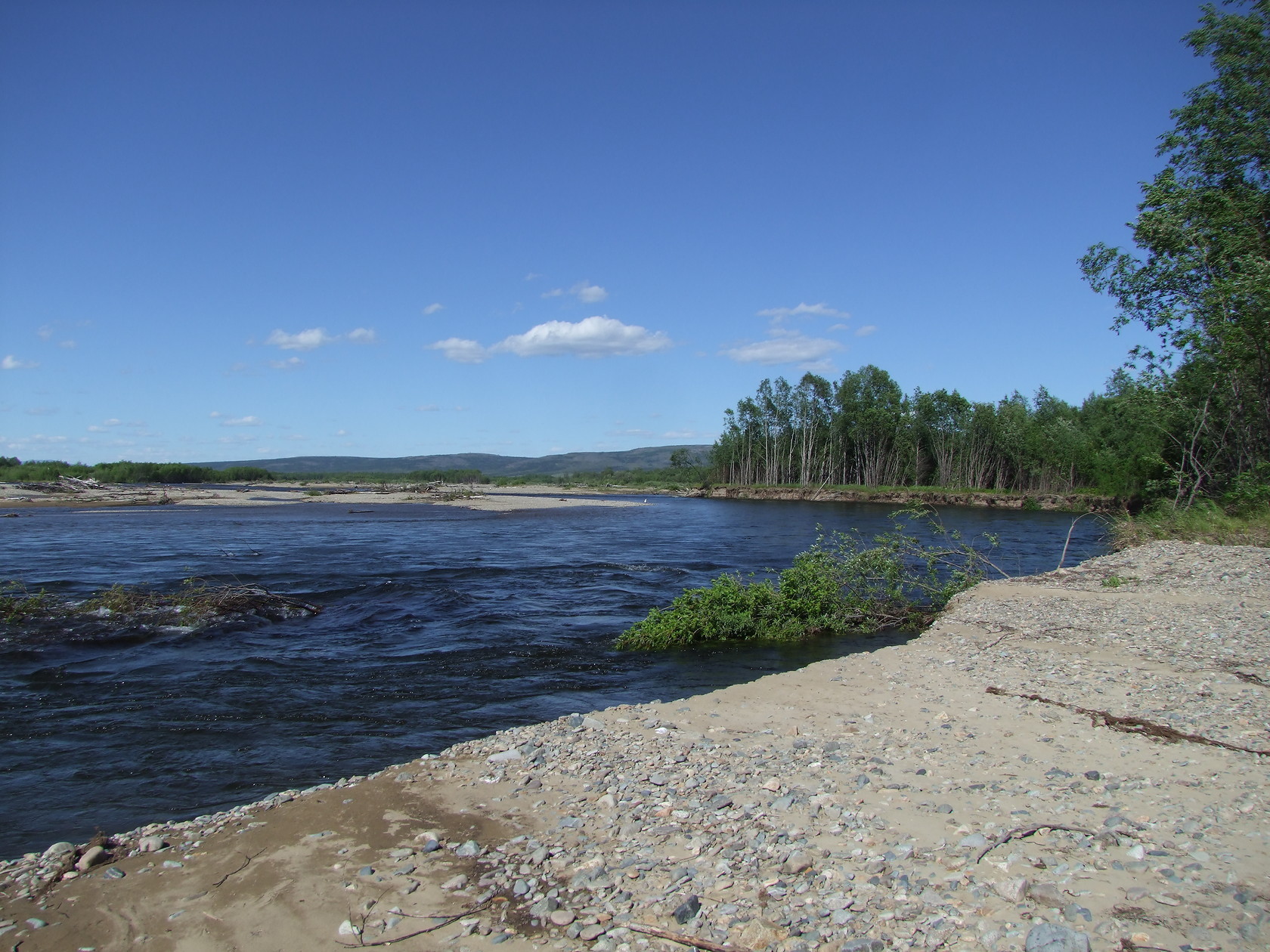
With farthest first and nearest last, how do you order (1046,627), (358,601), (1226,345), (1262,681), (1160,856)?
(1226,345)
(358,601)
(1046,627)
(1262,681)
(1160,856)

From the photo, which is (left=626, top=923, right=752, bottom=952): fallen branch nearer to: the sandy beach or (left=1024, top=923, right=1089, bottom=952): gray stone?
(left=1024, top=923, right=1089, bottom=952): gray stone

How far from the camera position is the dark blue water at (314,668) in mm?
8750

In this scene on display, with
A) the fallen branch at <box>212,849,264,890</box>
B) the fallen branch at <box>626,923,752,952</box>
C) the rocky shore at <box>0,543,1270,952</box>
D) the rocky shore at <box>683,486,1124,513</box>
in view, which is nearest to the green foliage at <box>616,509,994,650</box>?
the rocky shore at <box>0,543,1270,952</box>

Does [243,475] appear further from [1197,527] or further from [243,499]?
[1197,527]

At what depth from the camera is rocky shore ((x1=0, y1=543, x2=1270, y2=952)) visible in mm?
4746

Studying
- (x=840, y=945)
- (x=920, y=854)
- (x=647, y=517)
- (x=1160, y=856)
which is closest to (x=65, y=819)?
(x=840, y=945)

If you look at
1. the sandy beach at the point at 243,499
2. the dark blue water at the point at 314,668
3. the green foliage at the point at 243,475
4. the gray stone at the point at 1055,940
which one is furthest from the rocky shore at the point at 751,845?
the green foliage at the point at 243,475

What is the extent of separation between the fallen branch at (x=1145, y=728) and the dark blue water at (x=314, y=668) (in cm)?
557

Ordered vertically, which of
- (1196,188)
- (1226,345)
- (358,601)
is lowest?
(358,601)

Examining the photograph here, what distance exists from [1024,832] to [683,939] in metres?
2.99

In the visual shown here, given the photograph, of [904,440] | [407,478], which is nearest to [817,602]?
[904,440]

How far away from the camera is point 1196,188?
2553 centimetres

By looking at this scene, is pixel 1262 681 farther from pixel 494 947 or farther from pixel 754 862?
pixel 494 947

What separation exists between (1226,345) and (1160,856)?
909 inches
